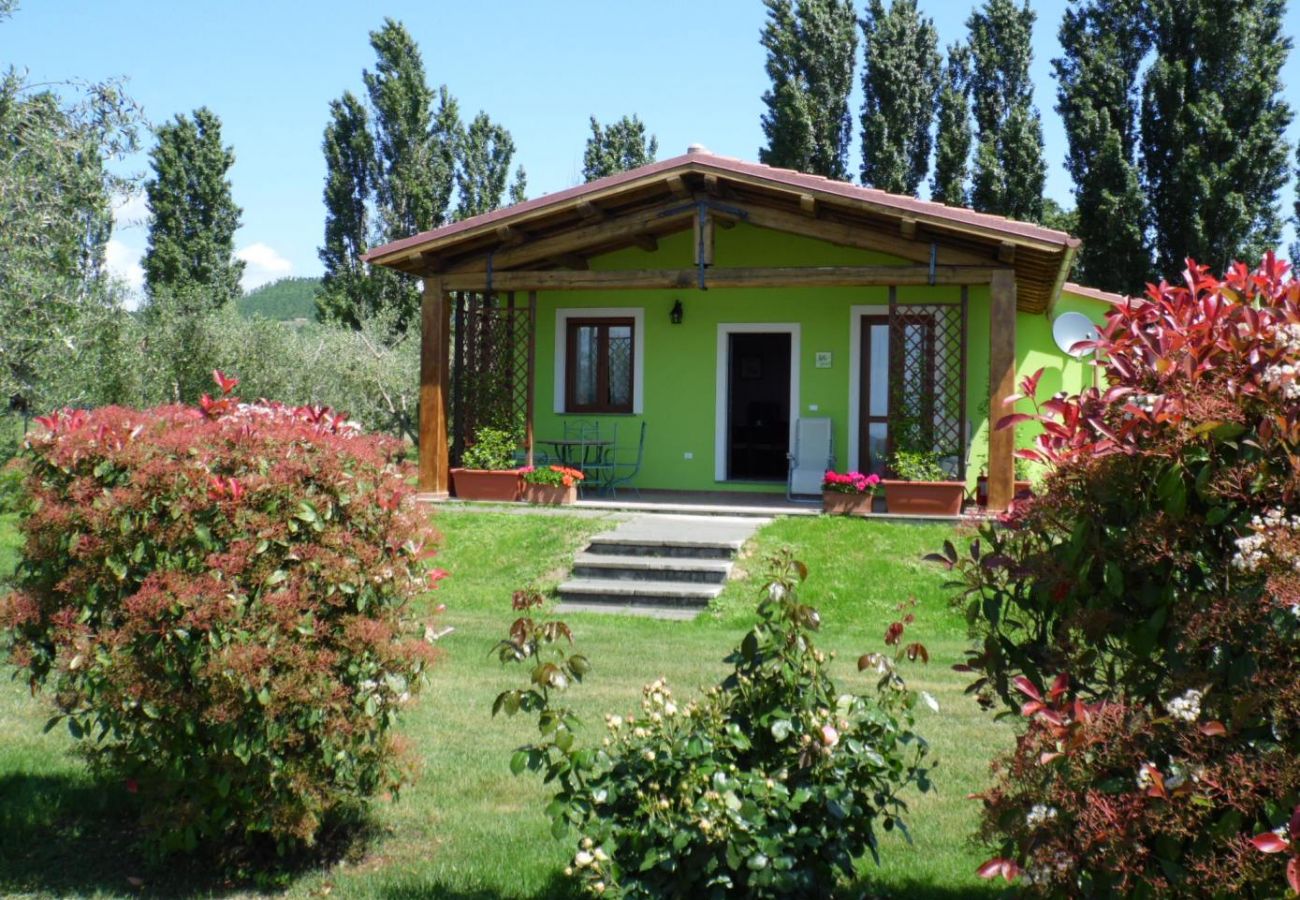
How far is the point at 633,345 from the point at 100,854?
11.5 metres

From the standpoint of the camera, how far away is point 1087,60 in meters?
23.0

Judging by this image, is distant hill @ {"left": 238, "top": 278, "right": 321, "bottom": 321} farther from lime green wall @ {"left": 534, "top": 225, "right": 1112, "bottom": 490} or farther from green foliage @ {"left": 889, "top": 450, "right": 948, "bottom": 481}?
green foliage @ {"left": 889, "top": 450, "right": 948, "bottom": 481}

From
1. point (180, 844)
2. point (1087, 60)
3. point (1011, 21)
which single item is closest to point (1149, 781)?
point (180, 844)

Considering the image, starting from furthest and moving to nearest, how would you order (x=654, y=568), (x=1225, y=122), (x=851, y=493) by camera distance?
(x=1225, y=122)
(x=851, y=493)
(x=654, y=568)

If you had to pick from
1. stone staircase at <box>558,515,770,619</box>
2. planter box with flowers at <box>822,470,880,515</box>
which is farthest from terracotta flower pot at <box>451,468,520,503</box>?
planter box with flowers at <box>822,470,880,515</box>

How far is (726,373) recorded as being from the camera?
14984 millimetres

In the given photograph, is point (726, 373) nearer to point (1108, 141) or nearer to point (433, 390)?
point (433, 390)

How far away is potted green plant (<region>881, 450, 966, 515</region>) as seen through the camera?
476 inches

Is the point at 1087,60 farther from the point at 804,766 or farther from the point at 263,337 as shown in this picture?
the point at 804,766

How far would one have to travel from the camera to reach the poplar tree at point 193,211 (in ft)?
95.7

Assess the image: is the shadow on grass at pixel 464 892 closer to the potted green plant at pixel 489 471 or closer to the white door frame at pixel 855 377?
the potted green plant at pixel 489 471

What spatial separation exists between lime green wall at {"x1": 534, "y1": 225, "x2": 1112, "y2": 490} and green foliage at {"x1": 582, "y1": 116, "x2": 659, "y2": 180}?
16846 millimetres

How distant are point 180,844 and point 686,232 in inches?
467

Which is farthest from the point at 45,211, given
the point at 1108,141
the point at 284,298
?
the point at 284,298
